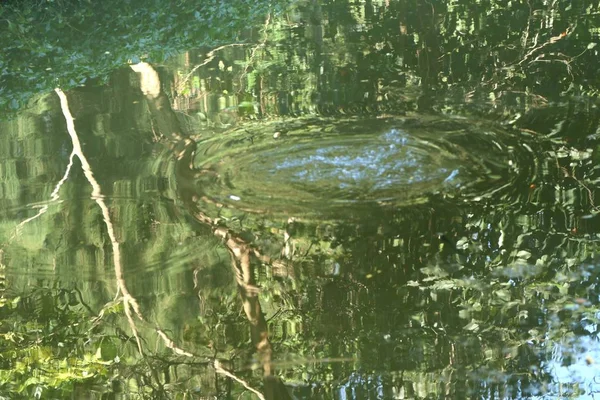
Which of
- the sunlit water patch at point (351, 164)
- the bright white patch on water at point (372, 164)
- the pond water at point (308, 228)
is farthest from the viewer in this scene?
the bright white patch on water at point (372, 164)

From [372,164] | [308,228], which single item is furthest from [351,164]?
[308,228]

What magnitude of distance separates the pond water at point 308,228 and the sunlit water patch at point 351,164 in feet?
0.06

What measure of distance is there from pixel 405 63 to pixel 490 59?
82 cm

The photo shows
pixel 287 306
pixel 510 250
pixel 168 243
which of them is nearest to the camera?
pixel 287 306

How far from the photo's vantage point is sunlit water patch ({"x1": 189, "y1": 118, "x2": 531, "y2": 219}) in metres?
5.41

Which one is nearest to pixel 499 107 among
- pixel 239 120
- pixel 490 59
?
pixel 490 59

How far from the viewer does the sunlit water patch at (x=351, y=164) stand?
17.8ft

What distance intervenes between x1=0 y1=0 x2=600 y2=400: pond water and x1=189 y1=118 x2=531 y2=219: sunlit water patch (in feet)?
0.06

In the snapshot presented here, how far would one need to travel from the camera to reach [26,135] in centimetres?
723

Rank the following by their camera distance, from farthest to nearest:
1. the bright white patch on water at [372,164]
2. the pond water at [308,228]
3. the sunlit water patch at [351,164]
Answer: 1. the bright white patch on water at [372,164]
2. the sunlit water patch at [351,164]
3. the pond water at [308,228]

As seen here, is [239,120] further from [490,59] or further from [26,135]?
[490,59]

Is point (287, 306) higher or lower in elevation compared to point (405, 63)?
lower

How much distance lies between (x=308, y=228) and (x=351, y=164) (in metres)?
0.89

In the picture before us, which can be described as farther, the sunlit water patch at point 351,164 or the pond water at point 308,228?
the sunlit water patch at point 351,164
